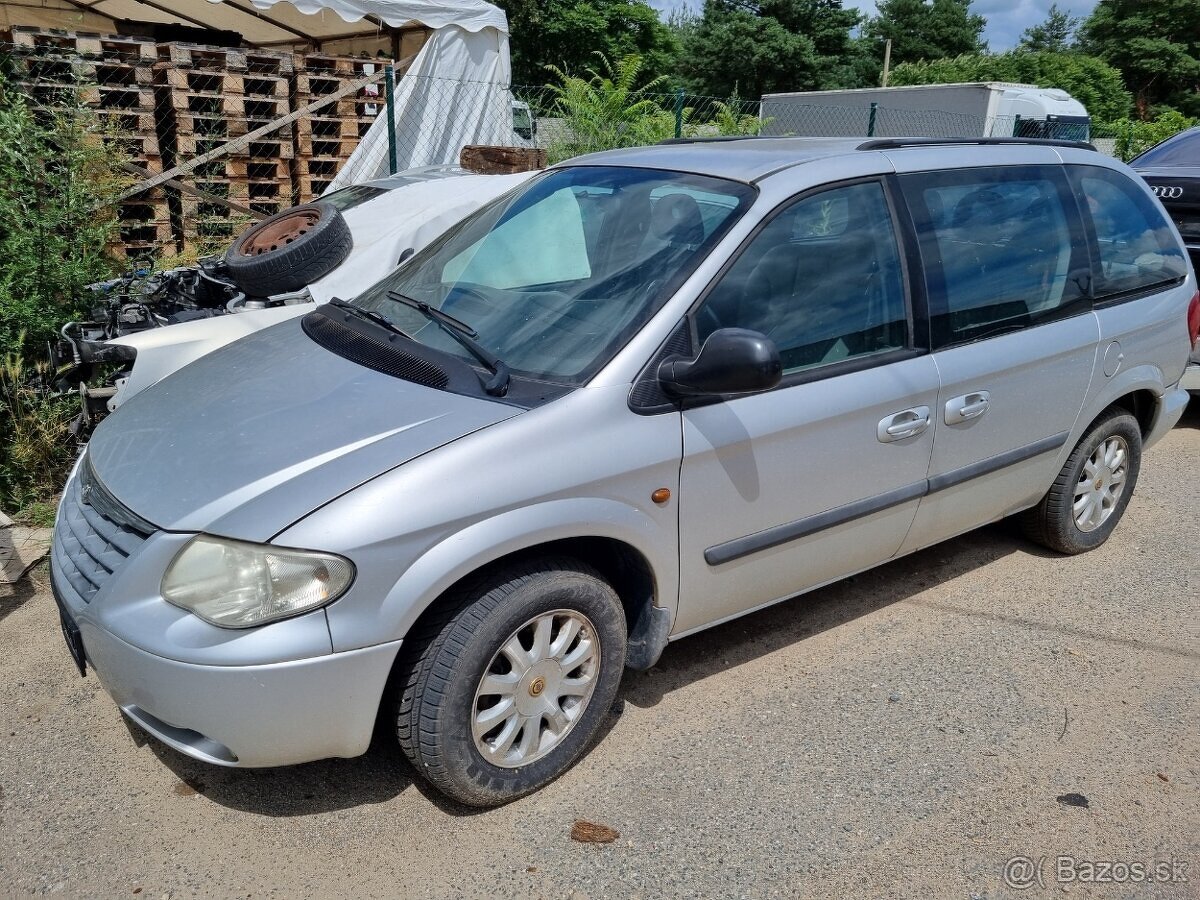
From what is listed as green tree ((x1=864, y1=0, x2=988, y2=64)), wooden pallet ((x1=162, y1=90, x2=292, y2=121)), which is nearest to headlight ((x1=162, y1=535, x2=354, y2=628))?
wooden pallet ((x1=162, y1=90, x2=292, y2=121))

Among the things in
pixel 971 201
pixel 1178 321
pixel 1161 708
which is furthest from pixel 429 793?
pixel 1178 321

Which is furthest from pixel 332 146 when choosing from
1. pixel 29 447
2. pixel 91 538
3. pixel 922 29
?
pixel 922 29

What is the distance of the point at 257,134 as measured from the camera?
8844 mm

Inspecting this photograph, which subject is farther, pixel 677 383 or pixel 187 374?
pixel 187 374

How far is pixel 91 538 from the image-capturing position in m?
2.75

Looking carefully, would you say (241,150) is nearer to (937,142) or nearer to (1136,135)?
(937,142)

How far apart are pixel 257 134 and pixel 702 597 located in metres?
7.51

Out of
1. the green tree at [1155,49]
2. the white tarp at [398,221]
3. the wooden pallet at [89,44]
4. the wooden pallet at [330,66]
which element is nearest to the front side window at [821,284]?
the white tarp at [398,221]

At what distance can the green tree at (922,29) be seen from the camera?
4972 centimetres

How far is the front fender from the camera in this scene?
94.7 inches

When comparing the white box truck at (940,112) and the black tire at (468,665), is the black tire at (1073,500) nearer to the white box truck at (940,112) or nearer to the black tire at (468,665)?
the black tire at (468,665)

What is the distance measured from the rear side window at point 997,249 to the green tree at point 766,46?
39642 millimetres

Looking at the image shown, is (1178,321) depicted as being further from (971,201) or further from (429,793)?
(429,793)

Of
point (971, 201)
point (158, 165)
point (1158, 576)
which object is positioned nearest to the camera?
point (971, 201)
